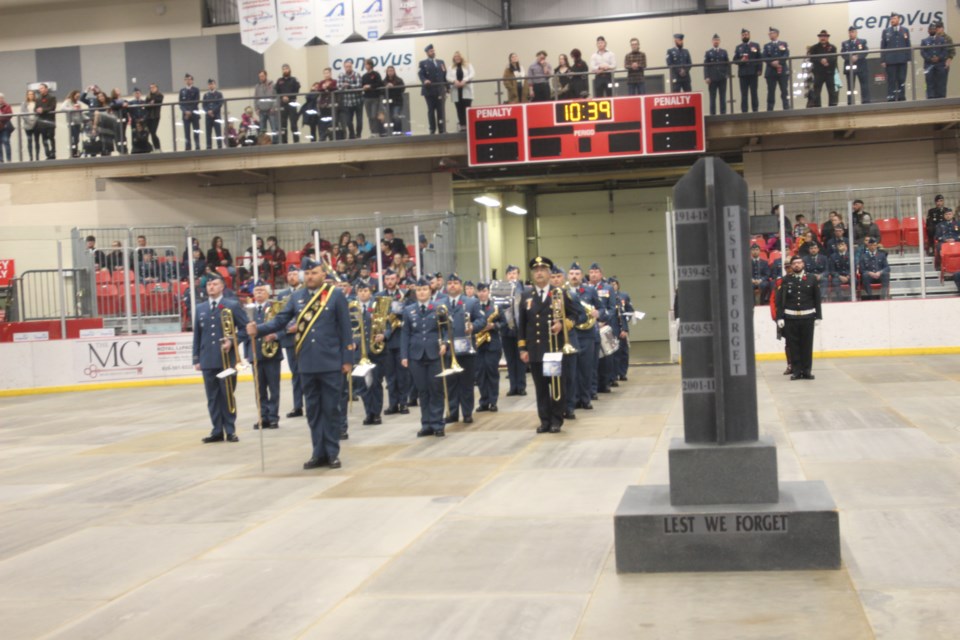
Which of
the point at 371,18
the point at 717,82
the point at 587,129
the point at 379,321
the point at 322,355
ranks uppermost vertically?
the point at 371,18

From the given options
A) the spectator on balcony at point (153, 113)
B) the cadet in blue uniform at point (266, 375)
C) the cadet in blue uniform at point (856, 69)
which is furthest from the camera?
the spectator on balcony at point (153, 113)

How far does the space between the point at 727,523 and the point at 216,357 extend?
9068 millimetres

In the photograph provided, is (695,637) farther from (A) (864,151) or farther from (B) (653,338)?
(B) (653,338)

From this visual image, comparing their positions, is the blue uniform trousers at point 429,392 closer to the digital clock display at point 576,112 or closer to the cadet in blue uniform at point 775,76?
the digital clock display at point 576,112

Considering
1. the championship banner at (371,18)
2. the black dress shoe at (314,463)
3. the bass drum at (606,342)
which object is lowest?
the black dress shoe at (314,463)

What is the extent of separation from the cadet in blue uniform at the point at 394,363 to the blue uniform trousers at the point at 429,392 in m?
2.24

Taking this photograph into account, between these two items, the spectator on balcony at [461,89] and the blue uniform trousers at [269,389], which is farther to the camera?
the spectator on balcony at [461,89]

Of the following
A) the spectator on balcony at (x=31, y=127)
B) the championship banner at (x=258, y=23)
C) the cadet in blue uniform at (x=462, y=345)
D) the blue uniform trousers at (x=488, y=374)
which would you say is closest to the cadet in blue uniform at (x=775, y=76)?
the championship banner at (x=258, y=23)

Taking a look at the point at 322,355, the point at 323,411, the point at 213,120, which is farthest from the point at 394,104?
the point at 323,411

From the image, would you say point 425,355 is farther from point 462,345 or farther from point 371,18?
point 371,18

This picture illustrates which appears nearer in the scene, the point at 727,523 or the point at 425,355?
the point at 727,523

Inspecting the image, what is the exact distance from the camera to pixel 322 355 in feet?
36.9

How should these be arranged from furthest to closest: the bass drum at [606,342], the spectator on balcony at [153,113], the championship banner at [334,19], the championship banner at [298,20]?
the spectator on balcony at [153,113]
the championship banner at [298,20]
the championship banner at [334,19]
the bass drum at [606,342]

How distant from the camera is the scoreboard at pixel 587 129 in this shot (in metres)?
24.8
